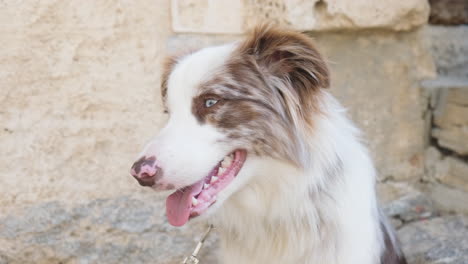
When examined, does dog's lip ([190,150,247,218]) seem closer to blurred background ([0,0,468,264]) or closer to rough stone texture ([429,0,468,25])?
blurred background ([0,0,468,264])

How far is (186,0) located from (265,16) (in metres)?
0.39

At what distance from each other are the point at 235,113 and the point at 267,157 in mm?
194

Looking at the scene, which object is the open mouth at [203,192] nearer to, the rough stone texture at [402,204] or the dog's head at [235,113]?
the dog's head at [235,113]

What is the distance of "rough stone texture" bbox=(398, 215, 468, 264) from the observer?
2559 mm

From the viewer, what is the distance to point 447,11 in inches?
122

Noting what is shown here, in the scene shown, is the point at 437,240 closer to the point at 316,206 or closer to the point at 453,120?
the point at 453,120

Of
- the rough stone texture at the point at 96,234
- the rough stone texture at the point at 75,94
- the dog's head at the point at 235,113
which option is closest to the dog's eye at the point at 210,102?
the dog's head at the point at 235,113

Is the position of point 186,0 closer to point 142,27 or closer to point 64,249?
point 142,27

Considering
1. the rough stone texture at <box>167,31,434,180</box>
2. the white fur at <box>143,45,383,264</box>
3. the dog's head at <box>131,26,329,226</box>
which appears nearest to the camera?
the dog's head at <box>131,26,329,226</box>

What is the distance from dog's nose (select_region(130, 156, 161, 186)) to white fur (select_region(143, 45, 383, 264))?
15 centimetres

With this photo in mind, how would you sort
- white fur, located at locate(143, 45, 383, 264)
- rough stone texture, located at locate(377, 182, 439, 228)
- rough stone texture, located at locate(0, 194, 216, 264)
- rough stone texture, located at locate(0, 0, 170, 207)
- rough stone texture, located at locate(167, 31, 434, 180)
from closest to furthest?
1. white fur, located at locate(143, 45, 383, 264)
2. rough stone texture, located at locate(0, 0, 170, 207)
3. rough stone texture, located at locate(0, 194, 216, 264)
4. rough stone texture, located at locate(167, 31, 434, 180)
5. rough stone texture, located at locate(377, 182, 439, 228)

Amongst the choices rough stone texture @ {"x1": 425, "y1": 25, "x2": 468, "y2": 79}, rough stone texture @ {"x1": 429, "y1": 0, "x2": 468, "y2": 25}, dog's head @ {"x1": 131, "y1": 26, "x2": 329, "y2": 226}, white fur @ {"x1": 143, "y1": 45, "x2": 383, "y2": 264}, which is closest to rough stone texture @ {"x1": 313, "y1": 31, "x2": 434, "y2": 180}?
rough stone texture @ {"x1": 425, "y1": 25, "x2": 468, "y2": 79}

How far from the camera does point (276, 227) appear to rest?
6.35 ft

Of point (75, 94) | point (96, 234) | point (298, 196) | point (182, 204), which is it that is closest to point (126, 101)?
point (75, 94)
